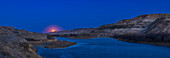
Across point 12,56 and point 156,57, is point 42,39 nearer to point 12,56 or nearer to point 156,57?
point 156,57

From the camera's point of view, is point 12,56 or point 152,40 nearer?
point 12,56

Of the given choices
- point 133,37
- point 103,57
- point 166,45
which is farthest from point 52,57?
point 133,37

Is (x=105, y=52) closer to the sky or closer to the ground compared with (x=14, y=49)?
closer to the ground

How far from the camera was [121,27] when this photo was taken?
122688mm

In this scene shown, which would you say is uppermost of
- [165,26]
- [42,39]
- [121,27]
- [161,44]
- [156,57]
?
[121,27]

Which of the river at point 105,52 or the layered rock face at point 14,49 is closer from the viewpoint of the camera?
the layered rock face at point 14,49

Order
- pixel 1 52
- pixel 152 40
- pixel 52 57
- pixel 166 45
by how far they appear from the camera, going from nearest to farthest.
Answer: pixel 1 52 → pixel 52 57 → pixel 166 45 → pixel 152 40

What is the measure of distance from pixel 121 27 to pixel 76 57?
100643 millimetres

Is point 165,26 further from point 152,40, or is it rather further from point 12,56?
point 12,56

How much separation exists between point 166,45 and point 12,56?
43954mm

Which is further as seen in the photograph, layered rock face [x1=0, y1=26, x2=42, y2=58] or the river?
the river

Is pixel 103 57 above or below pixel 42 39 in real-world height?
below

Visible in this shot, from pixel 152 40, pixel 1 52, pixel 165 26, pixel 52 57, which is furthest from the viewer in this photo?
pixel 165 26

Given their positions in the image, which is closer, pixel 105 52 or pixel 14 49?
pixel 14 49
